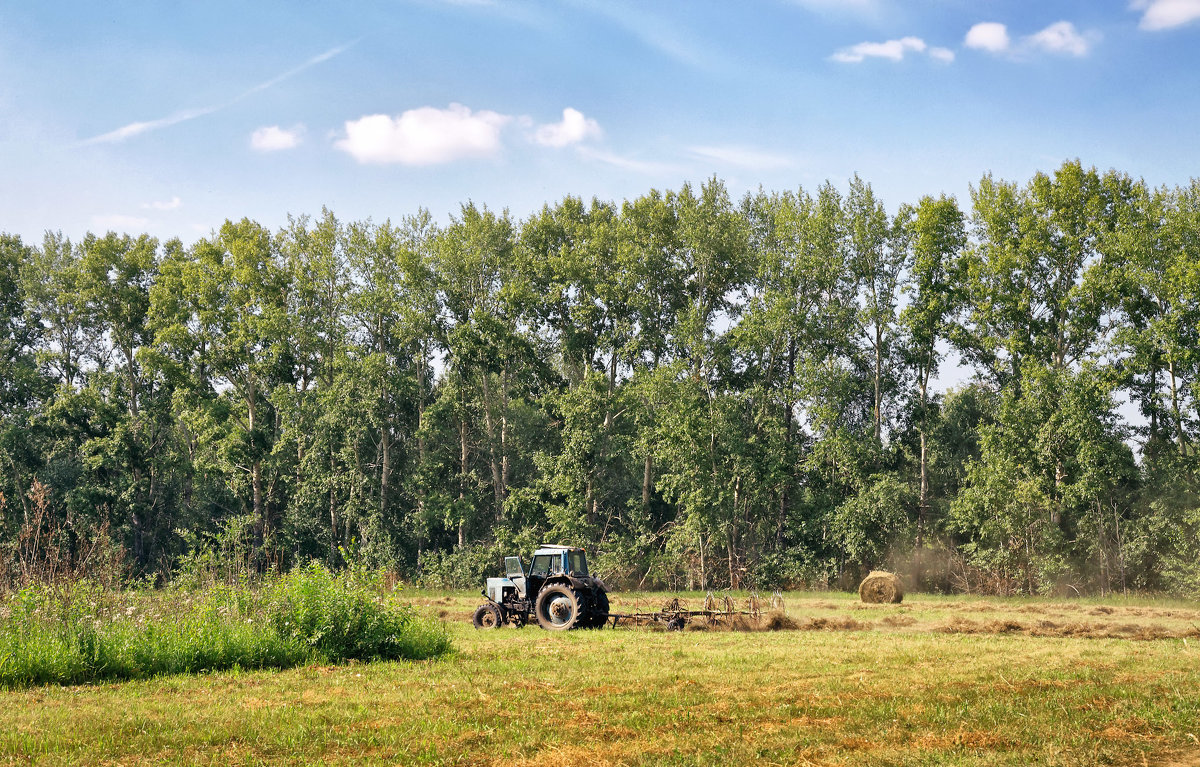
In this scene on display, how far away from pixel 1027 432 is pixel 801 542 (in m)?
9.72

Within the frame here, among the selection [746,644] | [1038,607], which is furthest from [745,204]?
[746,644]

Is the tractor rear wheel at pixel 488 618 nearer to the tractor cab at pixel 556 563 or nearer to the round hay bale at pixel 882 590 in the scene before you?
the tractor cab at pixel 556 563

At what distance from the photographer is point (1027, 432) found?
33.4m

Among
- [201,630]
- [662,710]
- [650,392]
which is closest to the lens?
[662,710]

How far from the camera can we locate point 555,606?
2061 cm

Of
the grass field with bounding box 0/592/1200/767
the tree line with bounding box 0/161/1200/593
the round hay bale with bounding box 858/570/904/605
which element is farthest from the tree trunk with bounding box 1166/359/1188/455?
the grass field with bounding box 0/592/1200/767

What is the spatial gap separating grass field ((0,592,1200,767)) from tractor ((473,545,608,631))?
14.5 feet

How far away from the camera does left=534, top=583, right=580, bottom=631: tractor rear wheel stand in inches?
803

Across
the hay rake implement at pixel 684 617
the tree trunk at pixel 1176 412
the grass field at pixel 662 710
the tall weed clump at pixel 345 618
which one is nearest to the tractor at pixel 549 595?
the hay rake implement at pixel 684 617

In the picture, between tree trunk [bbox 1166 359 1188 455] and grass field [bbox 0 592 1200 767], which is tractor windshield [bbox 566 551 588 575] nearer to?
grass field [bbox 0 592 1200 767]

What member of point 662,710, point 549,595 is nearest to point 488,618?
point 549,595

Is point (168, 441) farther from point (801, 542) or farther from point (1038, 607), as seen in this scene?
point (1038, 607)

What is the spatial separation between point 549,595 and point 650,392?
57.8 feet

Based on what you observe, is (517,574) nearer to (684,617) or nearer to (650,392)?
(684,617)
